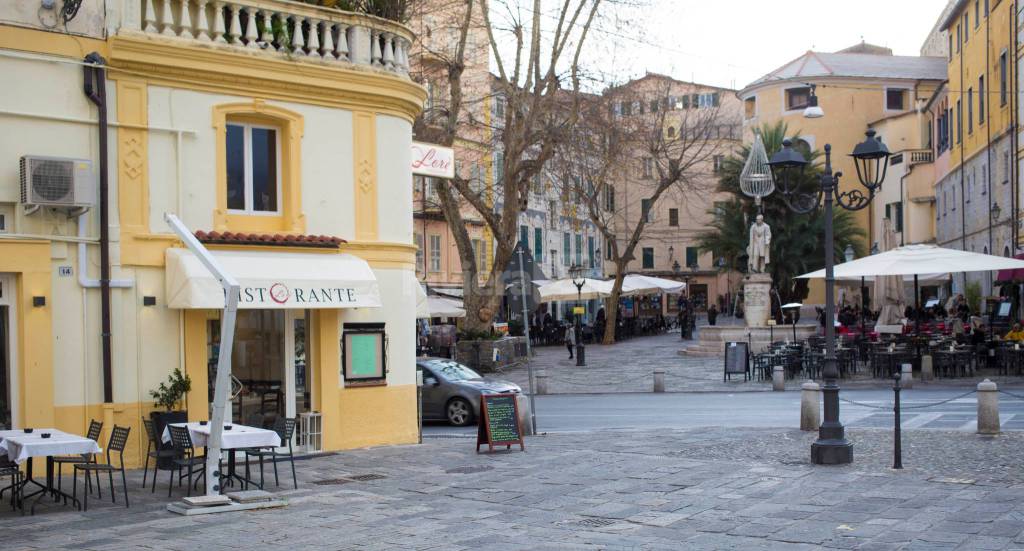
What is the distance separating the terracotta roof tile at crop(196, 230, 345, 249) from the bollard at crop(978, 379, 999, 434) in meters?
9.47

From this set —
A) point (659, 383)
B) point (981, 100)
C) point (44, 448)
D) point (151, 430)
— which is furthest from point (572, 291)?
point (44, 448)

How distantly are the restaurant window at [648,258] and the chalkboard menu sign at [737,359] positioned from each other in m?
58.4

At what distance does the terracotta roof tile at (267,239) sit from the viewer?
Result: 14.9 meters

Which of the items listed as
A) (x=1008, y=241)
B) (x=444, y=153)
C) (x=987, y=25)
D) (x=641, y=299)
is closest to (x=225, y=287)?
(x=444, y=153)

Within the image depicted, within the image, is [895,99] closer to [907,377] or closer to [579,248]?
[579,248]

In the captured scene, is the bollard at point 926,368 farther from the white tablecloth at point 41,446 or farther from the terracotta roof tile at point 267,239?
the white tablecloth at point 41,446

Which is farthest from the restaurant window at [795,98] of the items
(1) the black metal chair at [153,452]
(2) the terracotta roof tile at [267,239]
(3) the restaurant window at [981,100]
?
(1) the black metal chair at [153,452]

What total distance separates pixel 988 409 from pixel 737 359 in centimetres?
1282

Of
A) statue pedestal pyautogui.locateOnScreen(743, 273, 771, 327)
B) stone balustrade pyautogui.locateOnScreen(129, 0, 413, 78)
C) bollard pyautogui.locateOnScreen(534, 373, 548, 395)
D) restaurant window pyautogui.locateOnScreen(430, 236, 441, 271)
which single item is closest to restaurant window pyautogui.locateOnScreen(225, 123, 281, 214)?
stone balustrade pyautogui.locateOnScreen(129, 0, 413, 78)

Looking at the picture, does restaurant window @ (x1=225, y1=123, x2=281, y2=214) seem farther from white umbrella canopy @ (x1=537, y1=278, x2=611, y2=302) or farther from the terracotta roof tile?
white umbrella canopy @ (x1=537, y1=278, x2=611, y2=302)

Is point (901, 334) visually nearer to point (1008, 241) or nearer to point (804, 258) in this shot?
point (1008, 241)

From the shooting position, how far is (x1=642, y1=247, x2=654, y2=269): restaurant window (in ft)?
286

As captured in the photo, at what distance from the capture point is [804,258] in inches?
2297

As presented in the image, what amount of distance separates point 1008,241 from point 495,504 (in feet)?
115
